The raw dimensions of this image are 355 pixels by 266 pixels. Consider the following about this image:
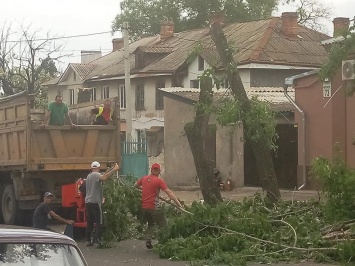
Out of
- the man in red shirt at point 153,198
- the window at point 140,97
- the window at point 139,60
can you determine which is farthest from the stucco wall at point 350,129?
the window at point 139,60

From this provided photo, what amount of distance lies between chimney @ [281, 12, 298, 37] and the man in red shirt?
31947 millimetres

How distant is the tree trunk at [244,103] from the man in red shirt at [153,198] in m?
3.80

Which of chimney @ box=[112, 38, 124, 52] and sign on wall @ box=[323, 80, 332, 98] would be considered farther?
chimney @ box=[112, 38, 124, 52]

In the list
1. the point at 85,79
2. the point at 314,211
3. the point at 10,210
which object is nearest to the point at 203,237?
the point at 314,211

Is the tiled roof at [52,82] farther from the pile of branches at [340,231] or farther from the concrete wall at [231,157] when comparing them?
the pile of branches at [340,231]

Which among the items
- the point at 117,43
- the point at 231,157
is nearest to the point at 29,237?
the point at 231,157

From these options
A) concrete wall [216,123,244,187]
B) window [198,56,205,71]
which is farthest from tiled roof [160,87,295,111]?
window [198,56,205,71]

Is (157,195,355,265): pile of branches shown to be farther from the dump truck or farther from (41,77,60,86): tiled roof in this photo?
(41,77,60,86): tiled roof

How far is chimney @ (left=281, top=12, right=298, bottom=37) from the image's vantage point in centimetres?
4755

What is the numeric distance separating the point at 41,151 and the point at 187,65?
2647 cm

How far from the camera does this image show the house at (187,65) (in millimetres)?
43281

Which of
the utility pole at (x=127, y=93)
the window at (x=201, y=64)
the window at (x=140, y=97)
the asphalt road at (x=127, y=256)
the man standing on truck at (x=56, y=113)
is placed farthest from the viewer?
the window at (x=140, y=97)

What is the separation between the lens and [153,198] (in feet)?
54.4

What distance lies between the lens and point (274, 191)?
19.8m
